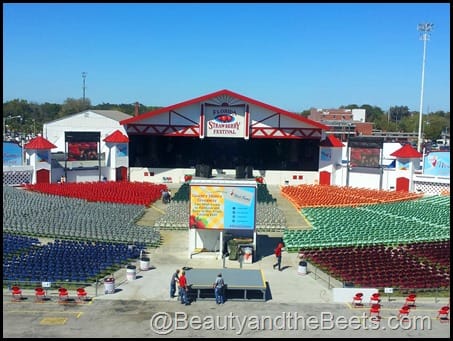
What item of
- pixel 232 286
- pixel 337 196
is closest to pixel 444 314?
pixel 232 286

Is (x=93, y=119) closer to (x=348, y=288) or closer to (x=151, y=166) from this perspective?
(x=151, y=166)

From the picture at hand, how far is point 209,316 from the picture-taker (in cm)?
1672

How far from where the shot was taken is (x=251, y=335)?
15.1 meters

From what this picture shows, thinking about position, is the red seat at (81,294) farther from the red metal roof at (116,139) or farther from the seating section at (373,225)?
the red metal roof at (116,139)

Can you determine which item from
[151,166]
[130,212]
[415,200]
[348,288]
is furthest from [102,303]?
[151,166]

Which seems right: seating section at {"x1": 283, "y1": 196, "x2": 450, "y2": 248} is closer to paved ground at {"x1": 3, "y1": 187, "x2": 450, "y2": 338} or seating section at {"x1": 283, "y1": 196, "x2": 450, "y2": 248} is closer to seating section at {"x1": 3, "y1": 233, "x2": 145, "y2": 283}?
paved ground at {"x1": 3, "y1": 187, "x2": 450, "y2": 338}

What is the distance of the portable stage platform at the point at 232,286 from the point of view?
1833cm

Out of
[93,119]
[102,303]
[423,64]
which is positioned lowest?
[102,303]

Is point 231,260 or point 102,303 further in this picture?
point 231,260

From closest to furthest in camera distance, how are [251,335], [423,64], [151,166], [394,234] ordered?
[251,335]
[394,234]
[151,166]
[423,64]

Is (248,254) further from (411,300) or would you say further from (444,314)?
(444,314)

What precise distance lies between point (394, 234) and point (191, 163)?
3536 cm

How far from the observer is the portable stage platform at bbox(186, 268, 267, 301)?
1833 cm

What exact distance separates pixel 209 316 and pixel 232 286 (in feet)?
6.35
